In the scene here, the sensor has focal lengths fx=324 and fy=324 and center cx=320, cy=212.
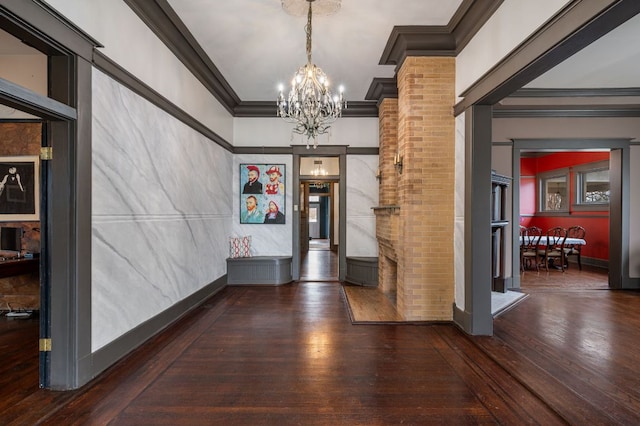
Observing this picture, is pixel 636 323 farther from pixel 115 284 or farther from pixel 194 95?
pixel 194 95

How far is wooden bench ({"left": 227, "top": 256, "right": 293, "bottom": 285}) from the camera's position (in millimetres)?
6219

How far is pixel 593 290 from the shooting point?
579 cm

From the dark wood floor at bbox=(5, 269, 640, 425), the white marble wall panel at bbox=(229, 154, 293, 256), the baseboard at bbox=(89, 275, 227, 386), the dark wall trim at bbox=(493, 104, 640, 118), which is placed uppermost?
the dark wall trim at bbox=(493, 104, 640, 118)

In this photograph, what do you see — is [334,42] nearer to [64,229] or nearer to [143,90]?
[143,90]

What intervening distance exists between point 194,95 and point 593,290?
7446 millimetres

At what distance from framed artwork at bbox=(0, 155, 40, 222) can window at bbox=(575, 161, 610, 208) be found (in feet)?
37.1

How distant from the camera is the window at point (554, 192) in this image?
30.1 ft

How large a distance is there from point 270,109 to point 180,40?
2670 mm

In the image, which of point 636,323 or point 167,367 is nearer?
point 167,367

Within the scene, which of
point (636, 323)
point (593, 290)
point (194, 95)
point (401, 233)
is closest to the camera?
point (636, 323)

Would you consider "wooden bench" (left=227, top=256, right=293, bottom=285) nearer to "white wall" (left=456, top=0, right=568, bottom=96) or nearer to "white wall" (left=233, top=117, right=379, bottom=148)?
"white wall" (left=233, top=117, right=379, bottom=148)

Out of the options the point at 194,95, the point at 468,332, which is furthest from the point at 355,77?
the point at 468,332

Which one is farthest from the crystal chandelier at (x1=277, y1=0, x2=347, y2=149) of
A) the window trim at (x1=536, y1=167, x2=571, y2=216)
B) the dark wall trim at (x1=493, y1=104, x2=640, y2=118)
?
the window trim at (x1=536, y1=167, x2=571, y2=216)

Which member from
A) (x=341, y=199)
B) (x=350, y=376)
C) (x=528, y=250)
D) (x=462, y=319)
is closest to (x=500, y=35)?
(x=462, y=319)
